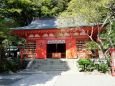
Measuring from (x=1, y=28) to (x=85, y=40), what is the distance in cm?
970

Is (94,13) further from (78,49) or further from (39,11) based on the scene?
(39,11)

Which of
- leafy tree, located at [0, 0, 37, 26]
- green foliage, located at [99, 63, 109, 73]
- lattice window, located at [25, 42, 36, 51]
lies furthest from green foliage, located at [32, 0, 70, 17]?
green foliage, located at [99, 63, 109, 73]

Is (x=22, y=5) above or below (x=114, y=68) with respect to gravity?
above

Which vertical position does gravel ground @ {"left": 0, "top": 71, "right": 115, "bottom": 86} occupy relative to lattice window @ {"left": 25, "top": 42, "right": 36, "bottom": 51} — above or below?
below

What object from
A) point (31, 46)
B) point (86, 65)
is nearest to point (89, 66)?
point (86, 65)

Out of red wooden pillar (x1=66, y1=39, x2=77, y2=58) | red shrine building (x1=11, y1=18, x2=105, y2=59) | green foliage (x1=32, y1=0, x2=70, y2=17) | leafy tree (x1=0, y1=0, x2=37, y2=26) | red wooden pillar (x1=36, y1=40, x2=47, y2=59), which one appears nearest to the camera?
red shrine building (x1=11, y1=18, x2=105, y2=59)

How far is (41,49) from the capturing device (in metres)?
16.9

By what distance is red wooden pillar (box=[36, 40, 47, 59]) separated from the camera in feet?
55.0

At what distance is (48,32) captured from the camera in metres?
16.7

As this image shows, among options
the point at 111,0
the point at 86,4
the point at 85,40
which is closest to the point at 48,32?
the point at 85,40

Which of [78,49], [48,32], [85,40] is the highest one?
[48,32]

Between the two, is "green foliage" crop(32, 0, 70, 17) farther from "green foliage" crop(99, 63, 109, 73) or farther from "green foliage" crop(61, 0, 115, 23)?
"green foliage" crop(99, 63, 109, 73)

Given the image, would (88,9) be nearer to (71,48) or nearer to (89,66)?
(89,66)

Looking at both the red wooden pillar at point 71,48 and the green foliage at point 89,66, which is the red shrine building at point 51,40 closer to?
the red wooden pillar at point 71,48
